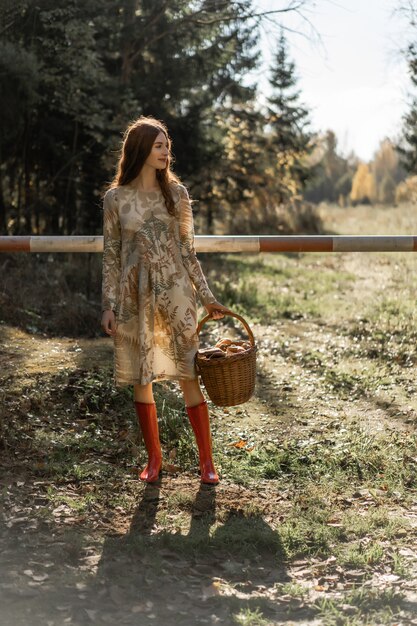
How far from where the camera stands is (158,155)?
14.8 ft

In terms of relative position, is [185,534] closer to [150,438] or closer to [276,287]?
[150,438]

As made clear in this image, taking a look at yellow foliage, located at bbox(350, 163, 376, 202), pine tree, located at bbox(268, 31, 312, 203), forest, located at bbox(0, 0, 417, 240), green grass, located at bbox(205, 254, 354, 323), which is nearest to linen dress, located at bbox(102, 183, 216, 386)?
green grass, located at bbox(205, 254, 354, 323)

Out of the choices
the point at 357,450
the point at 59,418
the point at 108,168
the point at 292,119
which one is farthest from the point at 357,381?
the point at 292,119

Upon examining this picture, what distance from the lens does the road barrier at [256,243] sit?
5523 mm

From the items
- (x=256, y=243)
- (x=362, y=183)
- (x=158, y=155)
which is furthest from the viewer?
(x=362, y=183)

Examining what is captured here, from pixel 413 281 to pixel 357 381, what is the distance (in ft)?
18.7

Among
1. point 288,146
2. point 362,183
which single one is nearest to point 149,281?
point 288,146

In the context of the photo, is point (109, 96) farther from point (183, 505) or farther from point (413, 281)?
point (183, 505)

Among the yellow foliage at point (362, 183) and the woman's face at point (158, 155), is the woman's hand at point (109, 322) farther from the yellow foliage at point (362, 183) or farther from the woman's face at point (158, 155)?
the yellow foliage at point (362, 183)

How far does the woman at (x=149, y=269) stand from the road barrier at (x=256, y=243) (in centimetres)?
90

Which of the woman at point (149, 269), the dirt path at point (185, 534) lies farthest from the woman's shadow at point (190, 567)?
the woman at point (149, 269)

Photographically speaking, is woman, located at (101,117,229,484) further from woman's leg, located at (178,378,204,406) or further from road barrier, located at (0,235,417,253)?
road barrier, located at (0,235,417,253)

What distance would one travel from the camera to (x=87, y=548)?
12.9 feet

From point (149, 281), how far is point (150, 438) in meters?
0.87
